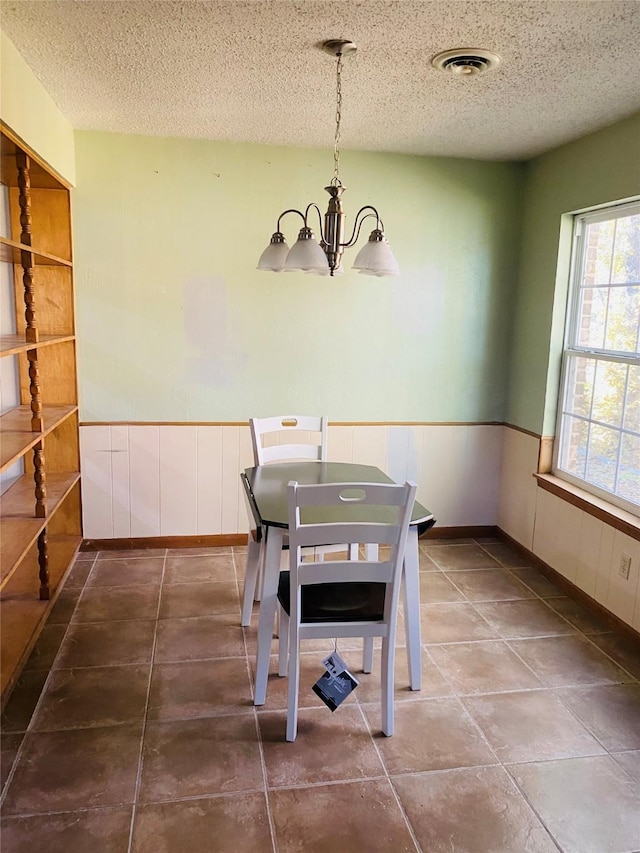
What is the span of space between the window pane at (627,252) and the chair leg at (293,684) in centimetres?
233

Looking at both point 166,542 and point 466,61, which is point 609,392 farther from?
point 166,542

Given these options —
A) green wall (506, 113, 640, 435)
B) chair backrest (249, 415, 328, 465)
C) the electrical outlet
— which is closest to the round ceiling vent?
green wall (506, 113, 640, 435)

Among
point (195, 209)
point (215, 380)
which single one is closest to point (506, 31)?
point (195, 209)

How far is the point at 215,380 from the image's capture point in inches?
150

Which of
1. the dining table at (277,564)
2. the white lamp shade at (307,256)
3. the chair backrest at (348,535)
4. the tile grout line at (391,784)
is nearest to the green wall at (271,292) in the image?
the dining table at (277,564)

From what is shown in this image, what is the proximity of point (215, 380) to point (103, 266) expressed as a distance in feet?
2.92

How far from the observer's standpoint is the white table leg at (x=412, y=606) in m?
2.39

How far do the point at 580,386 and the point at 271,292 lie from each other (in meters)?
1.84

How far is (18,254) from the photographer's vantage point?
2.67m

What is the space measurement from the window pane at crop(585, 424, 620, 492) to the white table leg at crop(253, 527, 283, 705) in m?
1.85

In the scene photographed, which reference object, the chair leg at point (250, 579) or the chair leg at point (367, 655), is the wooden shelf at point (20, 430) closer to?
the chair leg at point (250, 579)

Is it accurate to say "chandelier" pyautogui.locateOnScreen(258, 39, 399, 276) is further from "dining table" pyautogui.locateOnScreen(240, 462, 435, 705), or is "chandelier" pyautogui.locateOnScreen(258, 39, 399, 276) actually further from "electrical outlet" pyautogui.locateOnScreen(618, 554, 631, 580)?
"electrical outlet" pyautogui.locateOnScreen(618, 554, 631, 580)

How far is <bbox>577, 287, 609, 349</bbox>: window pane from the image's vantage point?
11.0 ft

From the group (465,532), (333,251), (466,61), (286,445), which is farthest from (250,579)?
(466,61)
